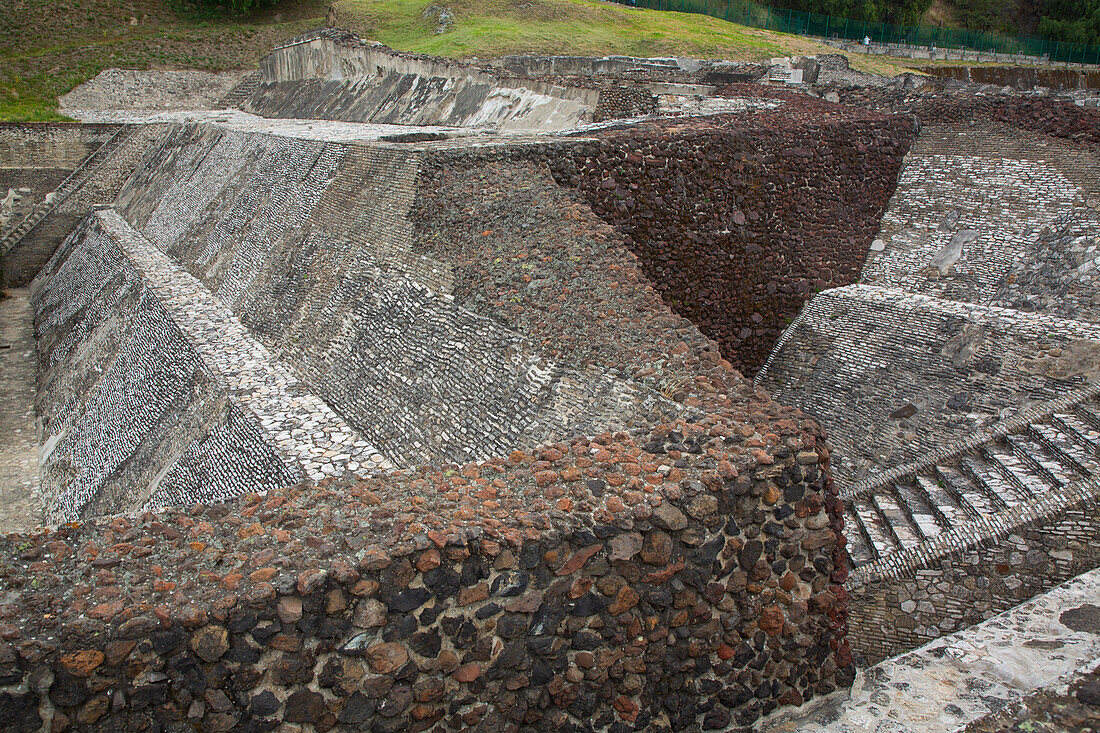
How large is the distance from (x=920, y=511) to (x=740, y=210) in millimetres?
4924

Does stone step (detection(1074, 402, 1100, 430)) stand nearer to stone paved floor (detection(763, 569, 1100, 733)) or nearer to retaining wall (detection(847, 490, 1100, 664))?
retaining wall (detection(847, 490, 1100, 664))

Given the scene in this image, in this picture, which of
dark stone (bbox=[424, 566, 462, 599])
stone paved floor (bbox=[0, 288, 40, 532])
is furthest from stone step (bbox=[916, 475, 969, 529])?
stone paved floor (bbox=[0, 288, 40, 532])

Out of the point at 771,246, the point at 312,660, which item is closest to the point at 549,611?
the point at 312,660

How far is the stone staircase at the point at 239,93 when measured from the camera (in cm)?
2791

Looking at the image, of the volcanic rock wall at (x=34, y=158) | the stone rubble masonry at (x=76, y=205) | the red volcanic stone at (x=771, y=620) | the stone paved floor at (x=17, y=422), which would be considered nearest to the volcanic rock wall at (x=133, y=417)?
the stone paved floor at (x=17, y=422)

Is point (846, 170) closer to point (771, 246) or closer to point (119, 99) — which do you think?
point (771, 246)

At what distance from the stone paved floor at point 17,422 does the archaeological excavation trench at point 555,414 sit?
77mm

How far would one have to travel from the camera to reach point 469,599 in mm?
3342

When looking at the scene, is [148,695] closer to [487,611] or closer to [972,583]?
[487,611]

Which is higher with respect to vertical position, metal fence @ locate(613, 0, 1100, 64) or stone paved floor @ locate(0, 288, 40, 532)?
metal fence @ locate(613, 0, 1100, 64)

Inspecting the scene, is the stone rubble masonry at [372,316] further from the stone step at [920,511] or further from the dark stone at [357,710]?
the stone step at [920,511]

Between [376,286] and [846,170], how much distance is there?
715 cm

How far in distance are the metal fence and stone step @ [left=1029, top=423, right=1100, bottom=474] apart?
1264 inches

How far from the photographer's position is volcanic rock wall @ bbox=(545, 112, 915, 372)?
938 centimetres
